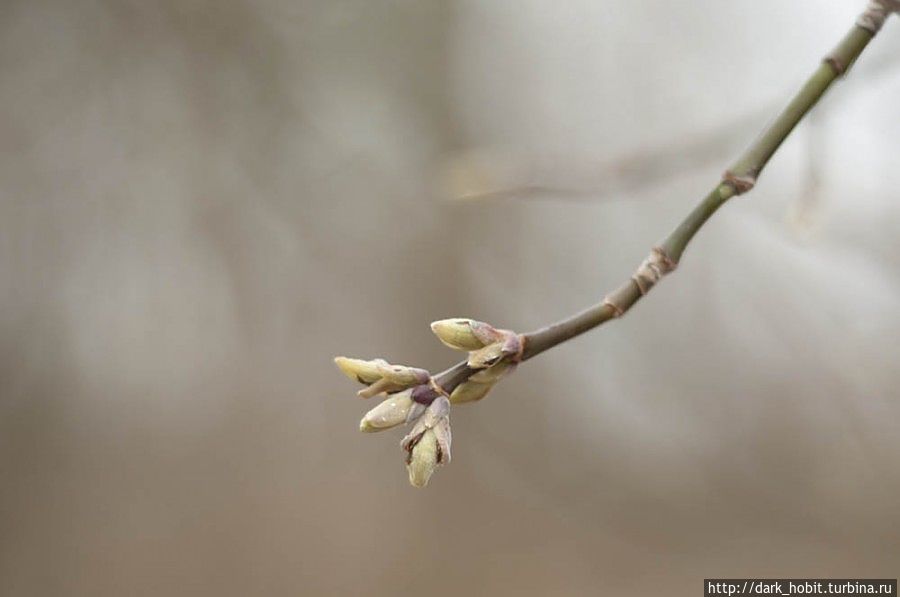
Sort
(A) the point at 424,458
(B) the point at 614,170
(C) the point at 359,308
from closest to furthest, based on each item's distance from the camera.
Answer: (A) the point at 424,458 → (B) the point at 614,170 → (C) the point at 359,308

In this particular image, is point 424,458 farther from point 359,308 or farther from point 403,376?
point 359,308

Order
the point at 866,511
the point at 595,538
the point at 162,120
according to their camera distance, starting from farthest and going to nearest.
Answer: the point at 162,120
the point at 595,538
the point at 866,511

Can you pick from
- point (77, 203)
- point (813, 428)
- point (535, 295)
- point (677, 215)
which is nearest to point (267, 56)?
point (77, 203)

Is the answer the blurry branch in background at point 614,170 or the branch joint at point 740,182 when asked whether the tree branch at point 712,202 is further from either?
the blurry branch in background at point 614,170

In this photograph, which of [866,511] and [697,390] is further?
[697,390]

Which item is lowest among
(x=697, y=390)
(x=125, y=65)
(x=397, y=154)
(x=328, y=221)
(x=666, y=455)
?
(x=666, y=455)

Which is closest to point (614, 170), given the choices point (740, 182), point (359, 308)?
point (740, 182)

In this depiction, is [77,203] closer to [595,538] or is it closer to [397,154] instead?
[397,154]
